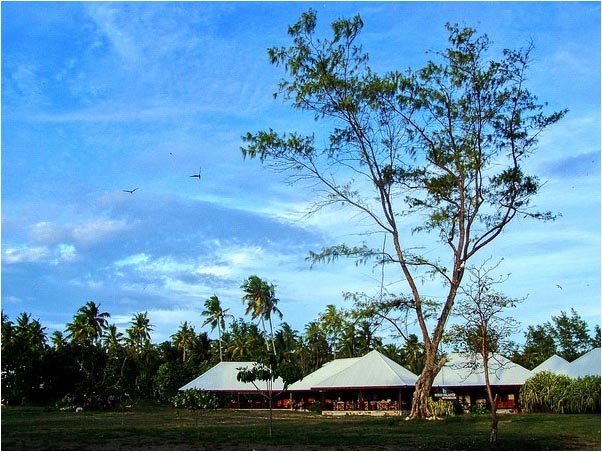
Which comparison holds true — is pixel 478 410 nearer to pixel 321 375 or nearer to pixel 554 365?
pixel 554 365

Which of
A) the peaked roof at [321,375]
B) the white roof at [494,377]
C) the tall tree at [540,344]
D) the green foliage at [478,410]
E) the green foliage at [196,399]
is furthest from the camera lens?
the tall tree at [540,344]

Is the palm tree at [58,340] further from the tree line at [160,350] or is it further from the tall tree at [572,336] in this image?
the tall tree at [572,336]

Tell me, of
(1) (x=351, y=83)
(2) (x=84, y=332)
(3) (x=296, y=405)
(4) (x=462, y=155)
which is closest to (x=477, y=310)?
(4) (x=462, y=155)

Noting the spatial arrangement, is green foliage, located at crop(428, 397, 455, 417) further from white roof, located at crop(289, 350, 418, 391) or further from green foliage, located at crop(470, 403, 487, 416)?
white roof, located at crop(289, 350, 418, 391)

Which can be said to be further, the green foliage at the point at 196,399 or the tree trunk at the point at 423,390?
the green foliage at the point at 196,399

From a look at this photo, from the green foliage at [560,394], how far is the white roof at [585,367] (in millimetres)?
2459

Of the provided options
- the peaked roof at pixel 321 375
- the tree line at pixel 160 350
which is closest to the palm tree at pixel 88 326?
the tree line at pixel 160 350

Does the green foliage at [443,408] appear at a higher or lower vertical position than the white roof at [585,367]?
lower

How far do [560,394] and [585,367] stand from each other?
185 inches

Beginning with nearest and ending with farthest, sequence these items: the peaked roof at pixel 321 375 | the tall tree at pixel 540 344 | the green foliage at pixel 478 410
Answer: the green foliage at pixel 478 410, the peaked roof at pixel 321 375, the tall tree at pixel 540 344

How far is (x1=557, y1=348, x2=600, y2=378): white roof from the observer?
121 ft

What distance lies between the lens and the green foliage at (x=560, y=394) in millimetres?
33031

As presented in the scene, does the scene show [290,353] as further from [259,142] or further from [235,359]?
[259,142]

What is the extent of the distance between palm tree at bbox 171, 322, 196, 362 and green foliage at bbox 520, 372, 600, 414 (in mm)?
34442
